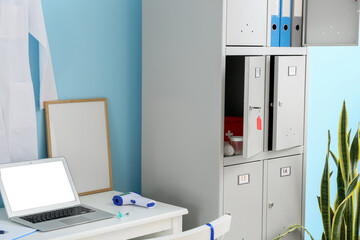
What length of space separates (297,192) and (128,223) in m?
1.10

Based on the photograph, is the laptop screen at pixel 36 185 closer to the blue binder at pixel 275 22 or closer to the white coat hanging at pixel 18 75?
the white coat hanging at pixel 18 75

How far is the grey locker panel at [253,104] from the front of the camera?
97.7 inches

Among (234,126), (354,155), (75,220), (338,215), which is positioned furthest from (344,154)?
(75,220)

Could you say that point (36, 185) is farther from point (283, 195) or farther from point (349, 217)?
point (349, 217)

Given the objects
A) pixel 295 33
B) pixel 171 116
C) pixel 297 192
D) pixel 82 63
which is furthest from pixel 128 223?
pixel 295 33

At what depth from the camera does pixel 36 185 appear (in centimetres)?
246

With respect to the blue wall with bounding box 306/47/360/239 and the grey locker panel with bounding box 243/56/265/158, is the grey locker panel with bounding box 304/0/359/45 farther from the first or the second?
the blue wall with bounding box 306/47/360/239

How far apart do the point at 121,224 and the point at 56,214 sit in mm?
307

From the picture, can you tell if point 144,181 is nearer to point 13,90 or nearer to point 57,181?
point 57,181

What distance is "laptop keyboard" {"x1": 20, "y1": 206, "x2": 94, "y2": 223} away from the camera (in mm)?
2316

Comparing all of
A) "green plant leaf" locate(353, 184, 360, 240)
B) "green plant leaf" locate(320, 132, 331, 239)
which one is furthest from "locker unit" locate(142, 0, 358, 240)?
"green plant leaf" locate(353, 184, 360, 240)

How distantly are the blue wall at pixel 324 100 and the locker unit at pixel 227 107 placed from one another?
834 millimetres

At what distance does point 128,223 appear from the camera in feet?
7.57

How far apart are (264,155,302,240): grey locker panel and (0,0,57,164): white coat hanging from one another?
45.6 inches
